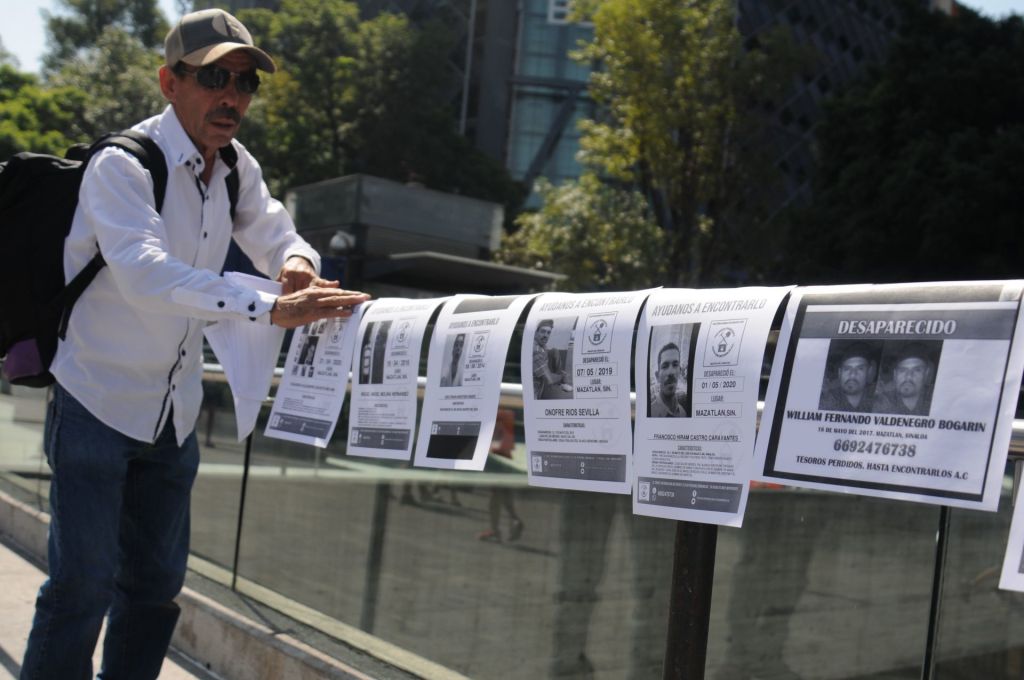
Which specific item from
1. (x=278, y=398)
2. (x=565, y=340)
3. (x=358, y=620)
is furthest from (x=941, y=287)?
(x=358, y=620)

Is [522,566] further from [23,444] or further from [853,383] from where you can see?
[23,444]

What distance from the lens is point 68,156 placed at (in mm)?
2961

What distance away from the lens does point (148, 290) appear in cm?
251

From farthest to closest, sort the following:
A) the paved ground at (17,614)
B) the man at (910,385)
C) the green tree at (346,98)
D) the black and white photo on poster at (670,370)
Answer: the green tree at (346,98) → the paved ground at (17,614) → the black and white photo on poster at (670,370) → the man at (910,385)

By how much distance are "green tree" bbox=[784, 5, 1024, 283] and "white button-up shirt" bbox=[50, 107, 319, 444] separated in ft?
77.8

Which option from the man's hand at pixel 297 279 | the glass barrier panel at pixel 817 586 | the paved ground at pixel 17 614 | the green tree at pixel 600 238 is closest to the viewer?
the man's hand at pixel 297 279

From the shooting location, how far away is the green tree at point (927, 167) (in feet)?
79.8

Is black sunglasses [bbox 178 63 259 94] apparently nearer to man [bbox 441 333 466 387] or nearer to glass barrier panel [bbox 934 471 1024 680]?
man [bbox 441 333 466 387]

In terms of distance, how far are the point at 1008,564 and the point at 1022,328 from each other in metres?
0.36

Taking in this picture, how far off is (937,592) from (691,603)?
1.63 feet

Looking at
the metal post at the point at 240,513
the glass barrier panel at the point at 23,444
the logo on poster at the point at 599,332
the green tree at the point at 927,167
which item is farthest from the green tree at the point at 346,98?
the logo on poster at the point at 599,332

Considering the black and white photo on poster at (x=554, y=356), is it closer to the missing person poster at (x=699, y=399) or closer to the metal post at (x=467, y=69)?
the missing person poster at (x=699, y=399)

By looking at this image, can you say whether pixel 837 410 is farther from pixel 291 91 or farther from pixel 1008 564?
pixel 291 91

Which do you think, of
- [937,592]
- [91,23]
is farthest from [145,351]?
[91,23]
